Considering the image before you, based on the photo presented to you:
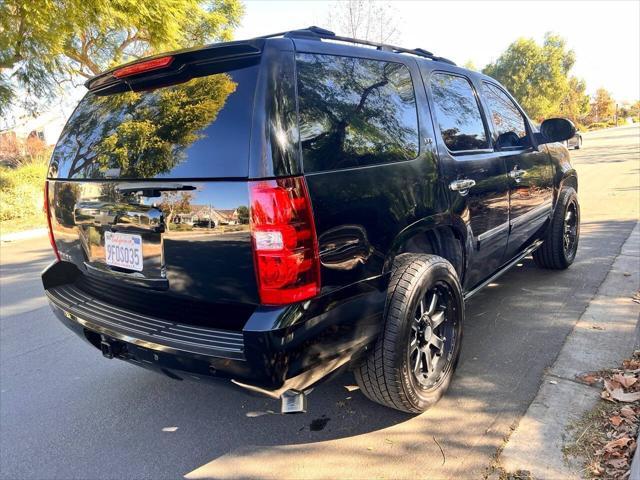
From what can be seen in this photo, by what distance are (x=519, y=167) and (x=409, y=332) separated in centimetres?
209

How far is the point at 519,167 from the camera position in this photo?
3.86 m

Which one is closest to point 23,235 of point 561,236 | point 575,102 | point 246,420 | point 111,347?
point 111,347

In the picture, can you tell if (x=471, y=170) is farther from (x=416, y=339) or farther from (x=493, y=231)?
(x=416, y=339)

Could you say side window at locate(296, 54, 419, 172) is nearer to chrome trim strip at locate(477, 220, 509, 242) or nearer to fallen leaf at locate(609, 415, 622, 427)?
chrome trim strip at locate(477, 220, 509, 242)

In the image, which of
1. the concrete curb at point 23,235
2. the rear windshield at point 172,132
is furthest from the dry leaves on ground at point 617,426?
the concrete curb at point 23,235

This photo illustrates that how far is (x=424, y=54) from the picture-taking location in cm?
332

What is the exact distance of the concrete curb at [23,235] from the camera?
10125 millimetres

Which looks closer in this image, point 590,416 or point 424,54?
point 590,416

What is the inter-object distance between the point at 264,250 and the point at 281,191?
25 cm

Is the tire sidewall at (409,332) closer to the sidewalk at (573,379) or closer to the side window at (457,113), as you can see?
the sidewalk at (573,379)

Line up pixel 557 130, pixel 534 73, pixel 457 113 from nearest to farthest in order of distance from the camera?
pixel 457 113 → pixel 557 130 → pixel 534 73

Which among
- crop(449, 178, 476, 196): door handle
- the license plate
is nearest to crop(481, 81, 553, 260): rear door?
crop(449, 178, 476, 196): door handle

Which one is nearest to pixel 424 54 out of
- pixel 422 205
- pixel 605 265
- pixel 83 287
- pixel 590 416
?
pixel 422 205

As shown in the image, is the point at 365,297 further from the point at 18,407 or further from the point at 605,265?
the point at 605,265
